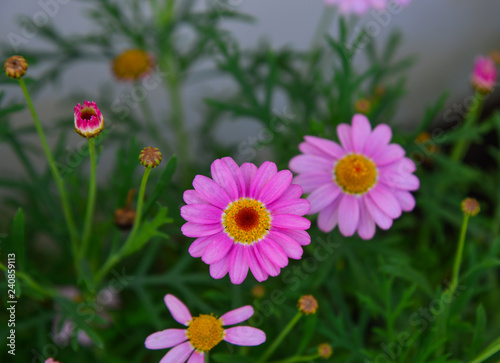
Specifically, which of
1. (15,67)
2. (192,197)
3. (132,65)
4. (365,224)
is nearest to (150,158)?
(192,197)

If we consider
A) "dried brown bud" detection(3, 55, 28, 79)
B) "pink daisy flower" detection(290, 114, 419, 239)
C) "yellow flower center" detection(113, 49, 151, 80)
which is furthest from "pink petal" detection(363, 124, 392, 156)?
"yellow flower center" detection(113, 49, 151, 80)

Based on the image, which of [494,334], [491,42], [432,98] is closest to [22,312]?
[494,334]

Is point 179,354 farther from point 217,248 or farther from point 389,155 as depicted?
point 389,155

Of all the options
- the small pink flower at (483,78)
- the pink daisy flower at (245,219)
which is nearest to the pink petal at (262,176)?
the pink daisy flower at (245,219)

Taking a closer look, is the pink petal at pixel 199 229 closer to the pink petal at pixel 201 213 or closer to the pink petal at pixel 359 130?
the pink petal at pixel 201 213

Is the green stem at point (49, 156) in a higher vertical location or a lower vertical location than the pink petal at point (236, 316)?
higher

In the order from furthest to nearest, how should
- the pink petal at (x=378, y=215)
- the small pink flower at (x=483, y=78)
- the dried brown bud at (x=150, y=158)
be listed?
Result: the small pink flower at (x=483, y=78)
the pink petal at (x=378, y=215)
the dried brown bud at (x=150, y=158)

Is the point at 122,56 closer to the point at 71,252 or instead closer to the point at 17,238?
the point at 71,252
